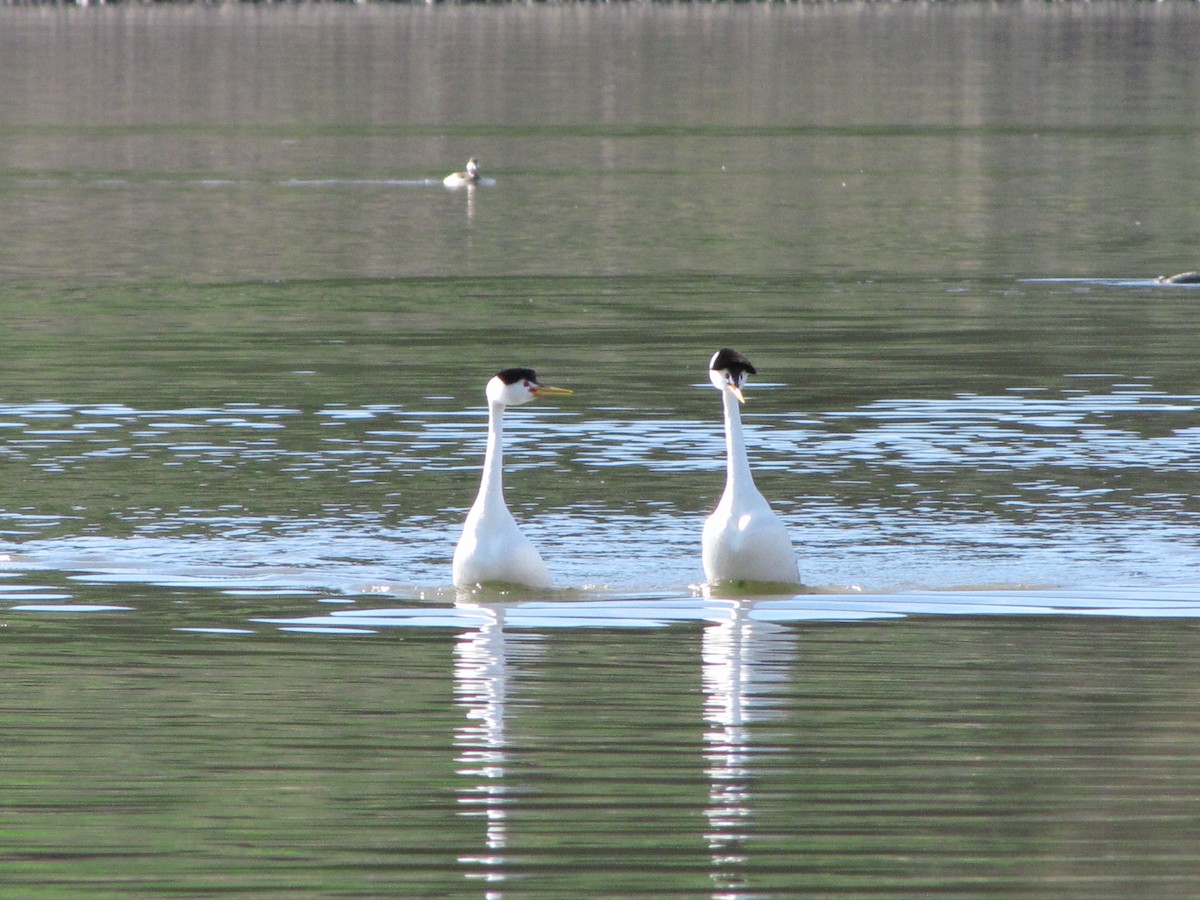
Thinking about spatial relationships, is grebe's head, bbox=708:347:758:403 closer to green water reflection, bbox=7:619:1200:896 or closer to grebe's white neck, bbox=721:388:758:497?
grebe's white neck, bbox=721:388:758:497

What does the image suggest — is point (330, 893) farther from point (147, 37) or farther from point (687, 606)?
point (147, 37)

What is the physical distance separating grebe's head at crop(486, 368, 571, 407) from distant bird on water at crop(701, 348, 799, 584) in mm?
1141

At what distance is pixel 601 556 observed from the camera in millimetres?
15922

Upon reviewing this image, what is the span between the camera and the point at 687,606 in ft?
47.5

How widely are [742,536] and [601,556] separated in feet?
4.78

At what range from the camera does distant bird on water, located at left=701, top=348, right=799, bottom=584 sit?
14.7 m

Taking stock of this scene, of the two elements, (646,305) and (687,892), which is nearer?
(687,892)

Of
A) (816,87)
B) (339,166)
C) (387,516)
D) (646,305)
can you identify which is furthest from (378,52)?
(387,516)

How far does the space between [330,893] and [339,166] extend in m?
52.7

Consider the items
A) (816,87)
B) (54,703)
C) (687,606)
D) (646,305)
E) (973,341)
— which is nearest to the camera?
(54,703)

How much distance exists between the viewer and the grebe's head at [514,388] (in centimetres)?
1521

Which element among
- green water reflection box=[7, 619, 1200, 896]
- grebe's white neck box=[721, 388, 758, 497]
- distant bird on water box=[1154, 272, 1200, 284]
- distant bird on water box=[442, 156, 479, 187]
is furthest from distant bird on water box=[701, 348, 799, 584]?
distant bird on water box=[442, 156, 479, 187]

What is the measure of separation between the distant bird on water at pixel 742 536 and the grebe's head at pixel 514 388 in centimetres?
114

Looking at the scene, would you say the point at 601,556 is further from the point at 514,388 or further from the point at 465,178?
the point at 465,178
